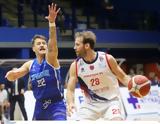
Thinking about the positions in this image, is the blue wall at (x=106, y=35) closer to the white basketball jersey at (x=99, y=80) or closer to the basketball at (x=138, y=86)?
the white basketball jersey at (x=99, y=80)

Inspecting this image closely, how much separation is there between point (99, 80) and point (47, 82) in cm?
71

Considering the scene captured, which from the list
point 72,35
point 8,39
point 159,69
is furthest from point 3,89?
point 159,69

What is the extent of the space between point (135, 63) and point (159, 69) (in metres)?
1.89

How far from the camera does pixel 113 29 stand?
2461 centimetres

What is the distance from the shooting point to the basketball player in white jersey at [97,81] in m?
7.08

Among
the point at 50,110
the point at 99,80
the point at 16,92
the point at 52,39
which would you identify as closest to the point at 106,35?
the point at 16,92

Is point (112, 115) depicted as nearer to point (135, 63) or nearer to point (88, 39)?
point (88, 39)

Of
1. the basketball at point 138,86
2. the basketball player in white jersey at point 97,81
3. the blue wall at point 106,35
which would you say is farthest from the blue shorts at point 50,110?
the blue wall at point 106,35

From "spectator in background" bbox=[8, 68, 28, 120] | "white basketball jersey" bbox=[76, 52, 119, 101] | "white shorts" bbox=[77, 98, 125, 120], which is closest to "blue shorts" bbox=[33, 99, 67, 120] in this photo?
"white shorts" bbox=[77, 98, 125, 120]

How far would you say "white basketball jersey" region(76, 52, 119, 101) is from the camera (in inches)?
280

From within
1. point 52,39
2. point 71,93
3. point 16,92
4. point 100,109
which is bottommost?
point 16,92

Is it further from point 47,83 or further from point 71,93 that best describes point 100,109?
point 47,83

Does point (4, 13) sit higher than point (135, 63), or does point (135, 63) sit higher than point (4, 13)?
point (4, 13)

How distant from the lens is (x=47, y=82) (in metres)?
6.93
